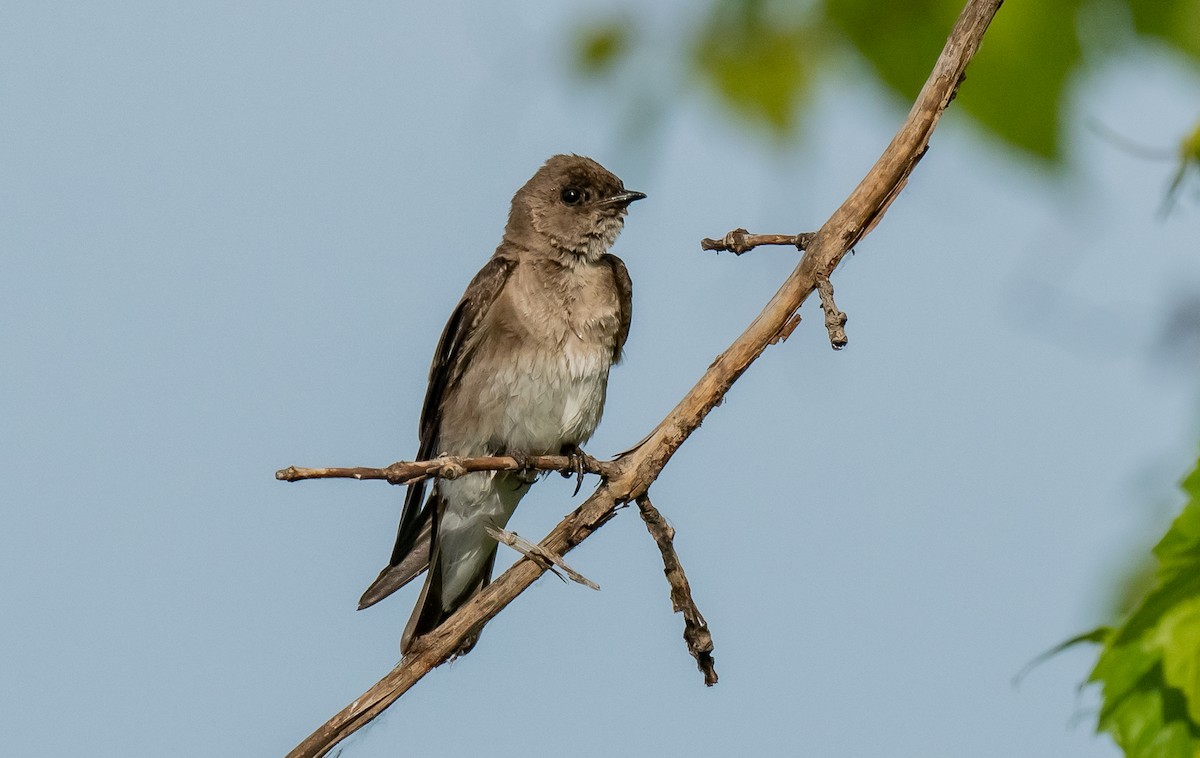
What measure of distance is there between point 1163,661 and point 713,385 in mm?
1221

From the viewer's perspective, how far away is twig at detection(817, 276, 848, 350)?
272 centimetres

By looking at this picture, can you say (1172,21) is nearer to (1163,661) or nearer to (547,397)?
(1163,661)

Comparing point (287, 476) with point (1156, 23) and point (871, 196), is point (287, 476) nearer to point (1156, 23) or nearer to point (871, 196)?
point (871, 196)

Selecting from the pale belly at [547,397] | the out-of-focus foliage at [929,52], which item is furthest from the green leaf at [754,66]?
the pale belly at [547,397]

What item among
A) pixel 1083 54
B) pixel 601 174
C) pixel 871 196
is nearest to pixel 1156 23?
pixel 1083 54

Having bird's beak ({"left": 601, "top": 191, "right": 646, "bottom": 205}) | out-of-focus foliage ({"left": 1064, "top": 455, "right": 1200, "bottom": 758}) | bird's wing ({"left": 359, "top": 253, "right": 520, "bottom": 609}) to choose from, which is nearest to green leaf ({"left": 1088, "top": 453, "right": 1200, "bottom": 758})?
out-of-focus foliage ({"left": 1064, "top": 455, "right": 1200, "bottom": 758})

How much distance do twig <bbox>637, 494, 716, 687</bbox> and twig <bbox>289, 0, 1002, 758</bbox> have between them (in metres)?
0.07

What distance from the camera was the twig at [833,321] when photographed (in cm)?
272

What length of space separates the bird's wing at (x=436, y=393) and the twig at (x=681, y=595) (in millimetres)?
2384

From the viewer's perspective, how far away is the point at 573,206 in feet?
20.0

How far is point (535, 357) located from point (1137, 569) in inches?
127

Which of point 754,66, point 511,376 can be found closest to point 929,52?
point 754,66

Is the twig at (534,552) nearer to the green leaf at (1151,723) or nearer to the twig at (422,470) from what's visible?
the twig at (422,470)

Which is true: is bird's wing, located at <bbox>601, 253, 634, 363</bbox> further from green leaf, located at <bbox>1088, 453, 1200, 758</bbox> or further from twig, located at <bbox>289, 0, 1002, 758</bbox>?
green leaf, located at <bbox>1088, 453, 1200, 758</bbox>
